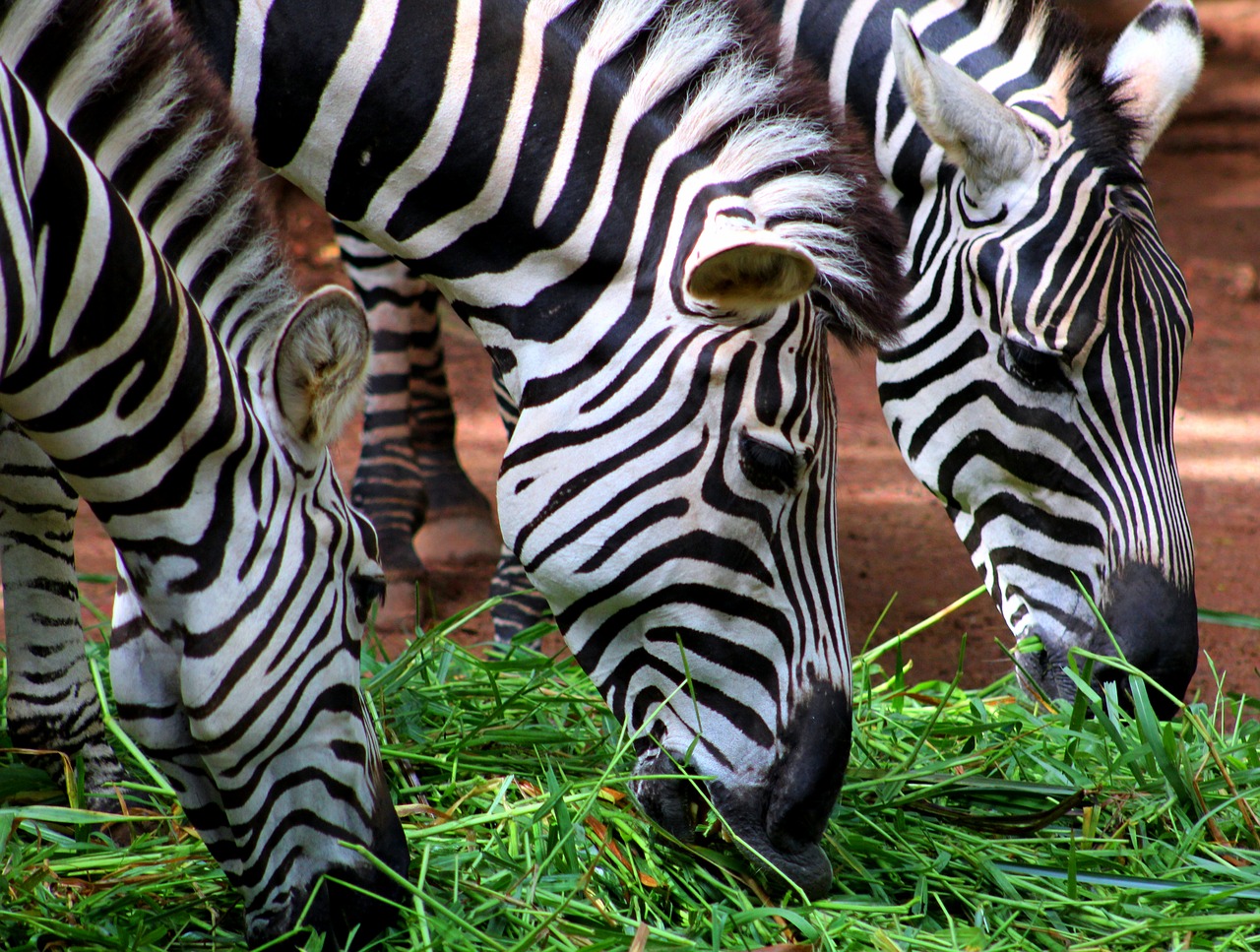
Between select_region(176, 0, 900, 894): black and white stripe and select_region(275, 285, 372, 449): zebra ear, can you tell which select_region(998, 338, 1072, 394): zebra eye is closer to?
select_region(176, 0, 900, 894): black and white stripe

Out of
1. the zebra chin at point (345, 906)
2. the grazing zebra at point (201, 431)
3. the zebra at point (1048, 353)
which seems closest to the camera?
the grazing zebra at point (201, 431)

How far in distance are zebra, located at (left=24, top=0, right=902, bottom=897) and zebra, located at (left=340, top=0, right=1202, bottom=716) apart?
832 millimetres

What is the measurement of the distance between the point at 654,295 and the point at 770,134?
0.49 m

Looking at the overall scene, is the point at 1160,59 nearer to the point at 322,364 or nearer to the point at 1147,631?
the point at 1147,631

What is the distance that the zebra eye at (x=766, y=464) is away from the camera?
264 centimetres

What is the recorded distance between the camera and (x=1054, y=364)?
3.50 meters

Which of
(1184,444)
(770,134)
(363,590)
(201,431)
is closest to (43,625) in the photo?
(363,590)

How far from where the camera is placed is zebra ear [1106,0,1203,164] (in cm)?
413

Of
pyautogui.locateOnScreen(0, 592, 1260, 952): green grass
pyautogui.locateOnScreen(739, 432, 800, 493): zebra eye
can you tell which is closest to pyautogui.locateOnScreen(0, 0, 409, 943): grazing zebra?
pyautogui.locateOnScreen(0, 592, 1260, 952): green grass

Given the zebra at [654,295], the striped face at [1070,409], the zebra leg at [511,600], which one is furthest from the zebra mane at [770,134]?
the zebra leg at [511,600]

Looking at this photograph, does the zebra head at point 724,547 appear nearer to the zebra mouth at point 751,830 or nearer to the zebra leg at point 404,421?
the zebra mouth at point 751,830

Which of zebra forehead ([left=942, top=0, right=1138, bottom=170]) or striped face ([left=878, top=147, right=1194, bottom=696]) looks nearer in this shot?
striped face ([left=878, top=147, right=1194, bottom=696])

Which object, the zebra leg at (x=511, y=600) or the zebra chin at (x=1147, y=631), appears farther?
the zebra leg at (x=511, y=600)

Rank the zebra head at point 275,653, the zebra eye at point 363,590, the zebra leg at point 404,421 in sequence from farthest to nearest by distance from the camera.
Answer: the zebra leg at point 404,421 → the zebra eye at point 363,590 → the zebra head at point 275,653
